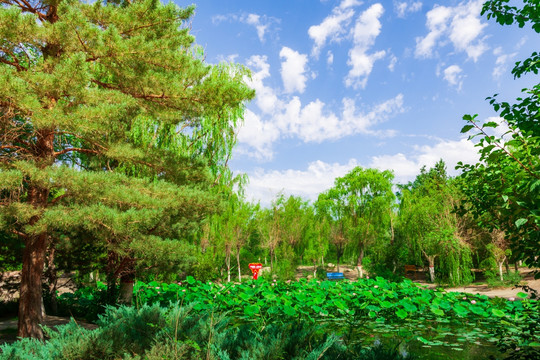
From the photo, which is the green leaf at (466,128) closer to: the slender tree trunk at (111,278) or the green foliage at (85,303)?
the slender tree trunk at (111,278)

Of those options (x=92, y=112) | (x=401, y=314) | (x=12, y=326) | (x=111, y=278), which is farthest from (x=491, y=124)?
(x=12, y=326)

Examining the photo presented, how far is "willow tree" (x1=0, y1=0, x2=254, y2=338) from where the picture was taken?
5.50m

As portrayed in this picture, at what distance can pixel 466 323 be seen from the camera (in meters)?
6.35

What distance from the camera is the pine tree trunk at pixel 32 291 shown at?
6215 mm

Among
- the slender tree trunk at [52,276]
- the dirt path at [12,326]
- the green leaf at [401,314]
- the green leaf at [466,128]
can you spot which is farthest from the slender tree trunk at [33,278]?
the green leaf at [466,128]

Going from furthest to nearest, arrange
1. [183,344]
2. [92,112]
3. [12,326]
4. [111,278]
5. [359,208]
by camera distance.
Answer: [359,208] → [111,278] → [12,326] → [92,112] → [183,344]

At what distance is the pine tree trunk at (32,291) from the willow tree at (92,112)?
19 millimetres

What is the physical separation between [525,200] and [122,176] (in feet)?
20.3

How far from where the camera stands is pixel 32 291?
634 centimetres

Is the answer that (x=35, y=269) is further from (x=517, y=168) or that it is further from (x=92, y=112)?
(x=517, y=168)

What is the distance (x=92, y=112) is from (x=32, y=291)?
3.63m

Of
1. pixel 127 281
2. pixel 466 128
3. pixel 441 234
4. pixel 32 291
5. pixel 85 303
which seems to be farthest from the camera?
pixel 441 234

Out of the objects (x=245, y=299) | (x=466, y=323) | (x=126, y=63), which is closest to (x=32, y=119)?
(x=126, y=63)

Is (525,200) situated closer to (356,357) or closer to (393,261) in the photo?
(356,357)
